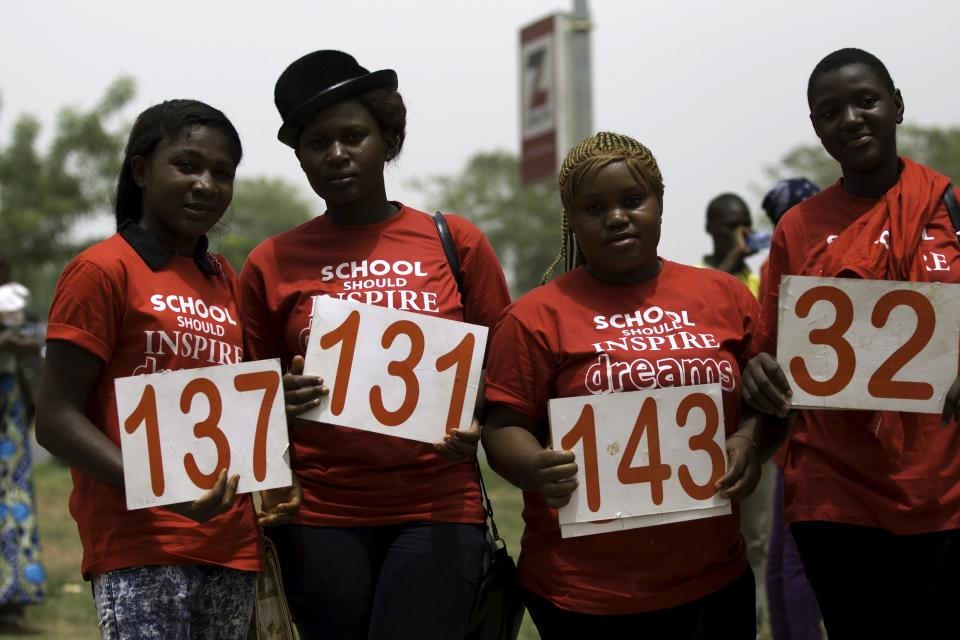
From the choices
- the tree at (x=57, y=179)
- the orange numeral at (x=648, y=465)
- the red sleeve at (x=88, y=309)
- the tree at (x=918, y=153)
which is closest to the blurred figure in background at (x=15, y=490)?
the red sleeve at (x=88, y=309)

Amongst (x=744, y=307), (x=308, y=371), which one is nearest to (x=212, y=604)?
(x=308, y=371)

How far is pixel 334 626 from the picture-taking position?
3.46 meters

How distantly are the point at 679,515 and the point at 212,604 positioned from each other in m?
1.22

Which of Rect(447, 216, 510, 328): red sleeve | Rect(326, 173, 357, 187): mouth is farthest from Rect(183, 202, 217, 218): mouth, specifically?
Rect(447, 216, 510, 328): red sleeve

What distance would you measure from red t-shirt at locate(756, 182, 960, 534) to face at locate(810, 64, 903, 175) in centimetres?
13

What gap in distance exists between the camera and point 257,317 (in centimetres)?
358

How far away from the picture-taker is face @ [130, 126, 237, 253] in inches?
134

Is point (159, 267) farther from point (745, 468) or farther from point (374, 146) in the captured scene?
point (745, 468)

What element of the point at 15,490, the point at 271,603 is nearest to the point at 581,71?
the point at 15,490

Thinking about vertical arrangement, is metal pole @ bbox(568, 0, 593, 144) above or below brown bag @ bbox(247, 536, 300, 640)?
above

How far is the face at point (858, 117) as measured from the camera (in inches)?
132

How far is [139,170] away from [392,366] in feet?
2.91

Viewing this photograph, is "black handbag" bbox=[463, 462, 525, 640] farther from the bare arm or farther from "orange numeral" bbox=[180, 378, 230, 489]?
the bare arm

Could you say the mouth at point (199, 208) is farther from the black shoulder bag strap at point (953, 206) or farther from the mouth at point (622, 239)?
the black shoulder bag strap at point (953, 206)
